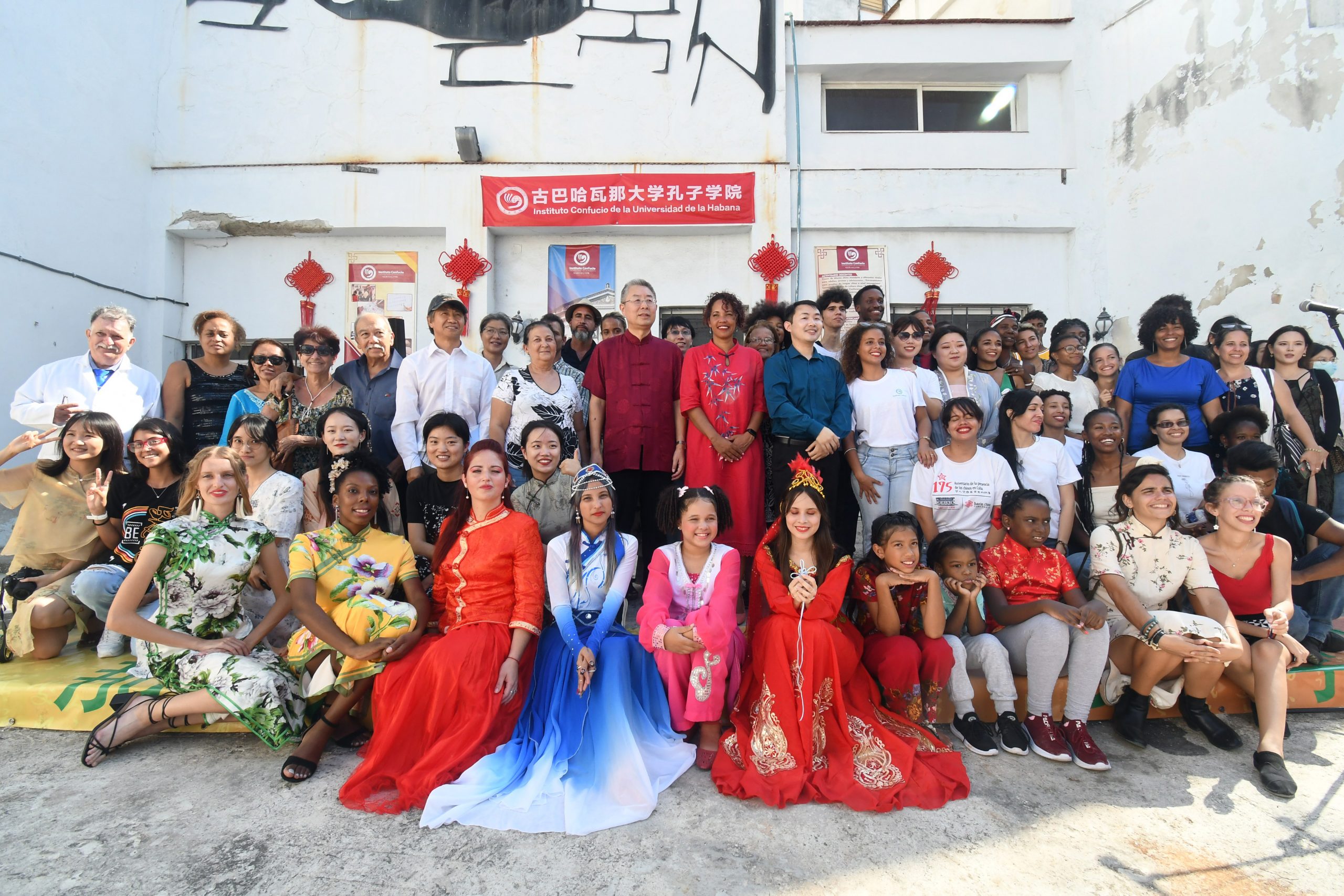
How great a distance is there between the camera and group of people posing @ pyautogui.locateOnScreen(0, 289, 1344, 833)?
2.55 metres

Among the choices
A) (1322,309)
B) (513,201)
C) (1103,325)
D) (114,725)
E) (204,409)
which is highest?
(513,201)

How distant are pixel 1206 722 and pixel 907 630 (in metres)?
1.21

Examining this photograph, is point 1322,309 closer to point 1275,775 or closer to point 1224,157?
point 1275,775

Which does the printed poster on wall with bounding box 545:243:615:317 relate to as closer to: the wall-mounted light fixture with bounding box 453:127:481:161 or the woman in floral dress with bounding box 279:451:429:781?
the wall-mounted light fixture with bounding box 453:127:481:161

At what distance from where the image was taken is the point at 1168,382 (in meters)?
4.10

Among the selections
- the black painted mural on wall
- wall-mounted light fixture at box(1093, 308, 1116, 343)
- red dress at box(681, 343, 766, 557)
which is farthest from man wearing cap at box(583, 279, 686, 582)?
wall-mounted light fixture at box(1093, 308, 1116, 343)

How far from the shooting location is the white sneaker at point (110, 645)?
132 inches

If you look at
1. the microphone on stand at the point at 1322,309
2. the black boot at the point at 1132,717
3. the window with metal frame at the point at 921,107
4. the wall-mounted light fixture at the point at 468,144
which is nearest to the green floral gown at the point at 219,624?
the black boot at the point at 1132,717

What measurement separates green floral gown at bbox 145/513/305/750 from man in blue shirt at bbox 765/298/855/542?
96.0 inches

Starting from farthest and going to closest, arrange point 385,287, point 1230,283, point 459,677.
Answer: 1. point 385,287
2. point 1230,283
3. point 459,677

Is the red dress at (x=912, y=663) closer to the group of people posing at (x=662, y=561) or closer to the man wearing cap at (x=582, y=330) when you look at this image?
the group of people posing at (x=662, y=561)

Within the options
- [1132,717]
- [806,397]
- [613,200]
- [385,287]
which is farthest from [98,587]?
[613,200]

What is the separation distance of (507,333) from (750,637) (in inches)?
103

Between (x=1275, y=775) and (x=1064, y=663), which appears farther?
(x=1064, y=663)
